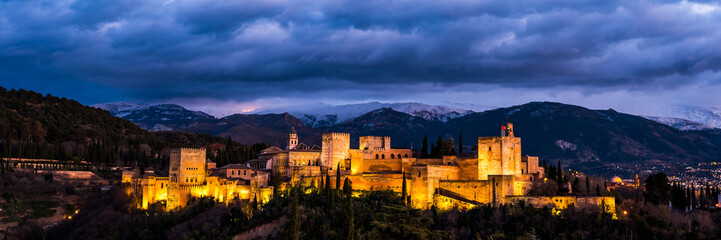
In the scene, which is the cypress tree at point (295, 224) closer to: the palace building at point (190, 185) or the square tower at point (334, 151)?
the palace building at point (190, 185)

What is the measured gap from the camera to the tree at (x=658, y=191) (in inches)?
2660

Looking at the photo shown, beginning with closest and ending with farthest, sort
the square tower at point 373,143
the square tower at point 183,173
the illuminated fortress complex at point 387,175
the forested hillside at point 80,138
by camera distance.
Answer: the illuminated fortress complex at point 387,175, the square tower at point 183,173, the square tower at point 373,143, the forested hillside at point 80,138

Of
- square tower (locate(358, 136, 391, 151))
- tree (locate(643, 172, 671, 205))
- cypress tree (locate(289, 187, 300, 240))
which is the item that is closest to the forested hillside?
square tower (locate(358, 136, 391, 151))

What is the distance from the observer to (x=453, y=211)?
60.8 m

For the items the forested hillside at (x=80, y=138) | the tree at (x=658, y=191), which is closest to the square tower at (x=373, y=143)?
the forested hillside at (x=80, y=138)

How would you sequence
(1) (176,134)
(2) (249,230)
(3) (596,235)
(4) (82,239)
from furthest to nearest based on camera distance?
(1) (176,134) → (4) (82,239) → (2) (249,230) → (3) (596,235)

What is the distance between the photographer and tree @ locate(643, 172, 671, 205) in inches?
2660

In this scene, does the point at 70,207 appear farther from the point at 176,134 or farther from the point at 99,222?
the point at 176,134

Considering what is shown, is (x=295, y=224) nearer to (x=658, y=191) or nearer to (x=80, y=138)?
(x=658, y=191)

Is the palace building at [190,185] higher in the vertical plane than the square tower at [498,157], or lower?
lower

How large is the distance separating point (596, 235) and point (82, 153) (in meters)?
72.0

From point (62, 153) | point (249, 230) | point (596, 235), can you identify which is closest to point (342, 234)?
point (249, 230)

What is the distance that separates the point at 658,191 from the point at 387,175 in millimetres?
24681

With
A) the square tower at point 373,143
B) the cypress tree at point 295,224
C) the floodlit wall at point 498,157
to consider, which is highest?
the square tower at point 373,143
